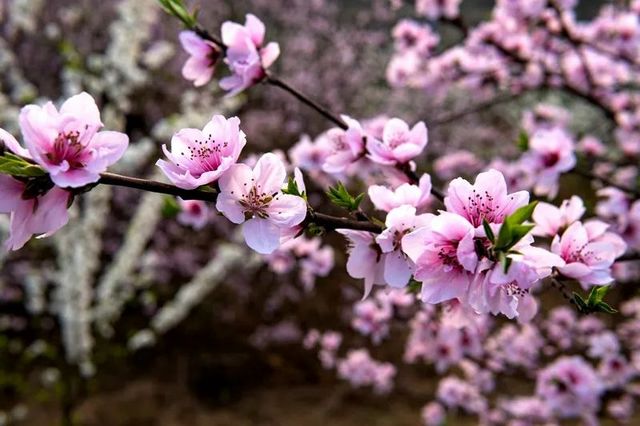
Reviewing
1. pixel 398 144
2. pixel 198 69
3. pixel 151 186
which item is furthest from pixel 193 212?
pixel 151 186

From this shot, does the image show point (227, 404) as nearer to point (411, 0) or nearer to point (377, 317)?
point (377, 317)

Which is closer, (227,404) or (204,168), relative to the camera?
(204,168)

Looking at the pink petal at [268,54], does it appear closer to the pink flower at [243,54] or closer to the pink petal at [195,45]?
the pink flower at [243,54]

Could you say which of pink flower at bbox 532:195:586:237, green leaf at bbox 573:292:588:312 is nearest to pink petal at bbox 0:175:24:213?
green leaf at bbox 573:292:588:312

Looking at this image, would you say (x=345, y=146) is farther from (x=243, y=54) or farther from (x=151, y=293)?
(x=151, y=293)

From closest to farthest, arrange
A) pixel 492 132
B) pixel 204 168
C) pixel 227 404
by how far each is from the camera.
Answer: pixel 204 168
pixel 227 404
pixel 492 132

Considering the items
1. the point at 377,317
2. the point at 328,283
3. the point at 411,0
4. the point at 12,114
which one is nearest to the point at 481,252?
the point at 377,317

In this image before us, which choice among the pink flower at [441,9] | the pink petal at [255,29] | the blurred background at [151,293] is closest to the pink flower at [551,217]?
the pink petal at [255,29]
